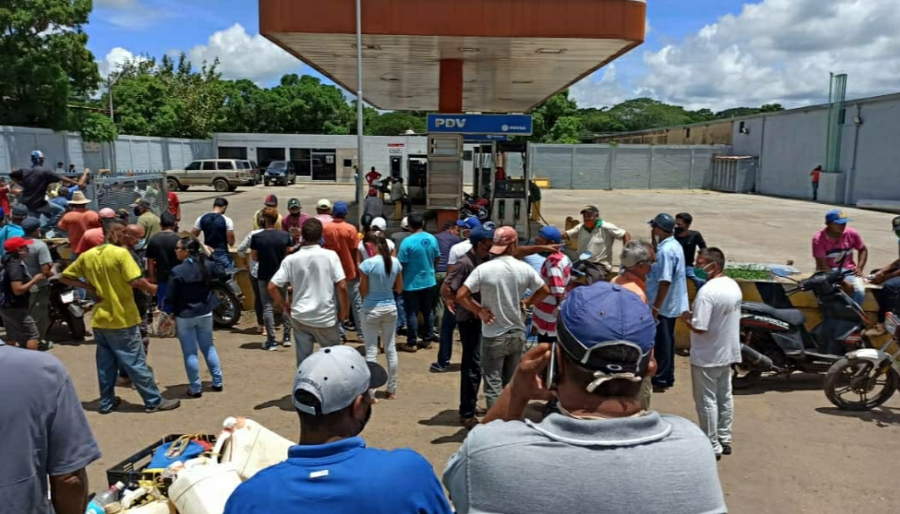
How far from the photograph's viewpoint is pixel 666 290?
6438 mm

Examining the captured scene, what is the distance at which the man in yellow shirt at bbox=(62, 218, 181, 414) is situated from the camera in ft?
19.4

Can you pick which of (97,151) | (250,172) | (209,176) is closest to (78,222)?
(97,151)

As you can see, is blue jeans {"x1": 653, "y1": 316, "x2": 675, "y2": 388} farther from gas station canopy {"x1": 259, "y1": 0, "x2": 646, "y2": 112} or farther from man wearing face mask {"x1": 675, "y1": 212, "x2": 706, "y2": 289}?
gas station canopy {"x1": 259, "y1": 0, "x2": 646, "y2": 112}

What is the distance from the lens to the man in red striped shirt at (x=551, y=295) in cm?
589

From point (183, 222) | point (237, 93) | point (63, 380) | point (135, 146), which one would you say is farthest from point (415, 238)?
point (237, 93)

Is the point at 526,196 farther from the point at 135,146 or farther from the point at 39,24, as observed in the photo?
the point at 135,146

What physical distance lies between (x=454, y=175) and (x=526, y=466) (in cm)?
1244

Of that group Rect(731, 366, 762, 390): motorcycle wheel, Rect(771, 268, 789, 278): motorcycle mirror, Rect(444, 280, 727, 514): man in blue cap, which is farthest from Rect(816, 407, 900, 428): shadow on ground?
Rect(444, 280, 727, 514): man in blue cap

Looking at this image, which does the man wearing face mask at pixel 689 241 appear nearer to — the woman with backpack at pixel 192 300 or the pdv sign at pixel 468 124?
the woman with backpack at pixel 192 300

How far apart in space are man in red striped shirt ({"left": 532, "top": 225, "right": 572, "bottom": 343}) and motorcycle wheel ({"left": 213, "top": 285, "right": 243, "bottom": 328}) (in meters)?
5.12

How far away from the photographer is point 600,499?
4.91ft

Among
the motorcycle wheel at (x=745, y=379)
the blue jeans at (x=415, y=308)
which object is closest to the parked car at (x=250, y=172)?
the blue jeans at (x=415, y=308)

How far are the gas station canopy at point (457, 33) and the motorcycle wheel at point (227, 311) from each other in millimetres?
5253

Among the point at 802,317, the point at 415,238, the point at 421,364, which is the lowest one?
the point at 421,364
